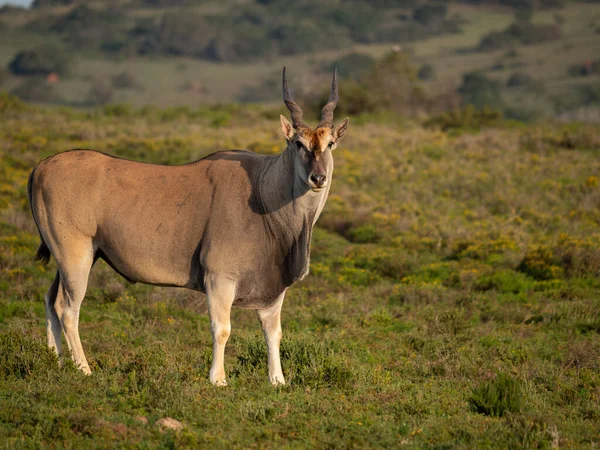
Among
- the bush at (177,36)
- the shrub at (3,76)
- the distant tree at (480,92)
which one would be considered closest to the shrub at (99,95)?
the shrub at (3,76)

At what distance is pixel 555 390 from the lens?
898cm

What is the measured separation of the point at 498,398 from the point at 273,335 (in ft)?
7.99

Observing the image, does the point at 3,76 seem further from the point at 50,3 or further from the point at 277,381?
the point at 277,381

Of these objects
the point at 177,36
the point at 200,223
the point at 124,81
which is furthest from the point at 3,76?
the point at 200,223

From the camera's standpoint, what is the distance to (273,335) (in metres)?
9.14

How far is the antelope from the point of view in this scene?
8711mm

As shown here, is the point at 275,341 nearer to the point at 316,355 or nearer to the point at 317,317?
the point at 316,355

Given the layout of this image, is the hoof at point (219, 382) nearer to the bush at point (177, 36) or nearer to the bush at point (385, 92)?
the bush at point (385, 92)

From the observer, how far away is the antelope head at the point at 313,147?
322 inches

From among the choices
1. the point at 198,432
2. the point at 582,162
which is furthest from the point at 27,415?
the point at 582,162

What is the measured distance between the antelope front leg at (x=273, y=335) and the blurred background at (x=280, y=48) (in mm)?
40507

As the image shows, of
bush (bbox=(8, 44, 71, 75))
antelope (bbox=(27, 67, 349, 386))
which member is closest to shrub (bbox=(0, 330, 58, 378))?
antelope (bbox=(27, 67, 349, 386))

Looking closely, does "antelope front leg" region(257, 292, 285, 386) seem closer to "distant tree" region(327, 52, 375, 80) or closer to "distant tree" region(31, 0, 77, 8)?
"distant tree" region(327, 52, 375, 80)

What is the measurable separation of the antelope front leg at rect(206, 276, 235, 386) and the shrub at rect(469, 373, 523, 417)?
98.0 inches
